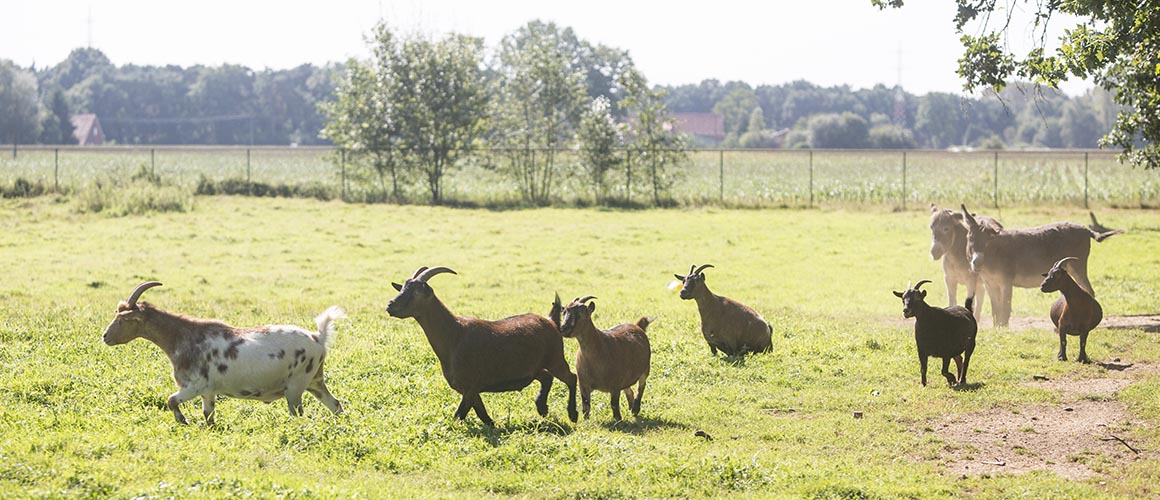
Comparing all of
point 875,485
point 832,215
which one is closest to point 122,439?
point 875,485

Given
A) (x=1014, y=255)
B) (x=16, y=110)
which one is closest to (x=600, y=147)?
(x=1014, y=255)

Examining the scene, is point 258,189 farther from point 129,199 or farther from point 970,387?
point 970,387

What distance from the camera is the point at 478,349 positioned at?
10742 millimetres

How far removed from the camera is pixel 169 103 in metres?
130

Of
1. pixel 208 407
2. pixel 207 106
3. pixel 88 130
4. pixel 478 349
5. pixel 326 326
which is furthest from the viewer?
pixel 207 106

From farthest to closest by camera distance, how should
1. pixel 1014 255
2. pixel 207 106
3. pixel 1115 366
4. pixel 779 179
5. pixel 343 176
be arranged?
pixel 207 106 < pixel 779 179 < pixel 343 176 < pixel 1014 255 < pixel 1115 366

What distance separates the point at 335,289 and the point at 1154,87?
48.5 feet

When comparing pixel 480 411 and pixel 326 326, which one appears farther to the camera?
pixel 326 326

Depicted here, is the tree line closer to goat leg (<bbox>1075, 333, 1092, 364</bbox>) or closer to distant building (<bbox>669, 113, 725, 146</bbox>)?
distant building (<bbox>669, 113, 725, 146</bbox>)

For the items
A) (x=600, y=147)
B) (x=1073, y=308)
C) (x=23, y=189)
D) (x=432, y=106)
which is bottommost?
(x=1073, y=308)

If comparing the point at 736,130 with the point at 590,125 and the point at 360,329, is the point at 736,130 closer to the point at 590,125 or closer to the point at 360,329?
the point at 590,125

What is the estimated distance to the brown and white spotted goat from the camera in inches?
413

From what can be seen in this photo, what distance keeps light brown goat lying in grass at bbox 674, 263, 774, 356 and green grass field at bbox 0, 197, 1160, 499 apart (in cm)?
33

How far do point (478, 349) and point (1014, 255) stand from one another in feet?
34.2
